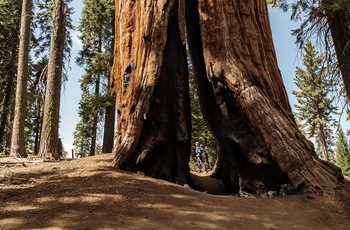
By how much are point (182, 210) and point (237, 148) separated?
8.63 feet

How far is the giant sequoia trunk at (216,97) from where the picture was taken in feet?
17.7

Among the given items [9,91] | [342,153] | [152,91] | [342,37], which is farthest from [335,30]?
[342,153]

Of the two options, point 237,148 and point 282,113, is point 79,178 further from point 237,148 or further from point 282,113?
point 282,113

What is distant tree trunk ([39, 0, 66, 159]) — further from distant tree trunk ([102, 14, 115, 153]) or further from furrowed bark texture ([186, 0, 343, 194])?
furrowed bark texture ([186, 0, 343, 194])

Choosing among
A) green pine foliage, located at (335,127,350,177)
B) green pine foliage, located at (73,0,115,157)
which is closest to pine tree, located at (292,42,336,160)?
green pine foliage, located at (335,127,350,177)

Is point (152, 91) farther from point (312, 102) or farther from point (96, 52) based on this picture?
point (312, 102)

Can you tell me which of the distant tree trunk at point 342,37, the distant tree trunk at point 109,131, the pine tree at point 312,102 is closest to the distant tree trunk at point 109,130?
the distant tree trunk at point 109,131

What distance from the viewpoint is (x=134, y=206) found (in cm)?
391

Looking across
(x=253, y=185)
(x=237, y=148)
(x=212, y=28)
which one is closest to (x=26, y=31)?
(x=212, y=28)

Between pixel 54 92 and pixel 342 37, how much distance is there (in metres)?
9.34

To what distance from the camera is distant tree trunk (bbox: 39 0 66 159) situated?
8508 mm

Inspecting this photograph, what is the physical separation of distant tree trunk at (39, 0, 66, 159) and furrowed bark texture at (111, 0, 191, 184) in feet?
9.67

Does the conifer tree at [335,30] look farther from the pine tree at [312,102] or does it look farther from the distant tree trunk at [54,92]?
the pine tree at [312,102]

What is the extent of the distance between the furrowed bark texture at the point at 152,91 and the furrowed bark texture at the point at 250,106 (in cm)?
83
